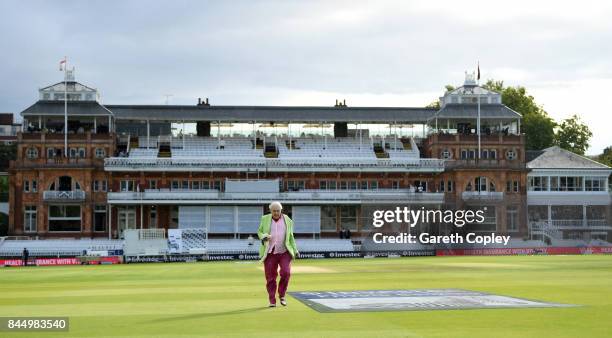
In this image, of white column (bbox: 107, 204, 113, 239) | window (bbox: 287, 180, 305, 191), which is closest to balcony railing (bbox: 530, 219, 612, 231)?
window (bbox: 287, 180, 305, 191)

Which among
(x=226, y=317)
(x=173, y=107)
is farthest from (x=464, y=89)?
(x=226, y=317)

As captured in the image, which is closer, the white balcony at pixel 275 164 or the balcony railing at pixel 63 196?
the balcony railing at pixel 63 196

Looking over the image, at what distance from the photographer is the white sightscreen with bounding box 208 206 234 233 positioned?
74.4 metres

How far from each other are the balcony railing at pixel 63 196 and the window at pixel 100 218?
73.0 inches

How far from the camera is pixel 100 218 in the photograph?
76312 millimetres

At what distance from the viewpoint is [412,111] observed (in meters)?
81.9

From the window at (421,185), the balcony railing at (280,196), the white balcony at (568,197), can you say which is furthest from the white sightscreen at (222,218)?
the white balcony at (568,197)

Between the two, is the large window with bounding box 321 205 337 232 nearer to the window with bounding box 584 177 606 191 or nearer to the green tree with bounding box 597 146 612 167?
the window with bounding box 584 177 606 191

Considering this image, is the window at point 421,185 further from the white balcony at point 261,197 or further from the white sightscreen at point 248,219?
the white sightscreen at point 248,219

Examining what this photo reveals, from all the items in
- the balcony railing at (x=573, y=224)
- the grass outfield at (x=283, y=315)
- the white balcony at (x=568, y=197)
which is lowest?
the grass outfield at (x=283, y=315)

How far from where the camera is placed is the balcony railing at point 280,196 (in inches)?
2908

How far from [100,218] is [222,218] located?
1019cm

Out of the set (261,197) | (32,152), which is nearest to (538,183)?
(261,197)

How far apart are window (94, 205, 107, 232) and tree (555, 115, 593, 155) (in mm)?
52166
